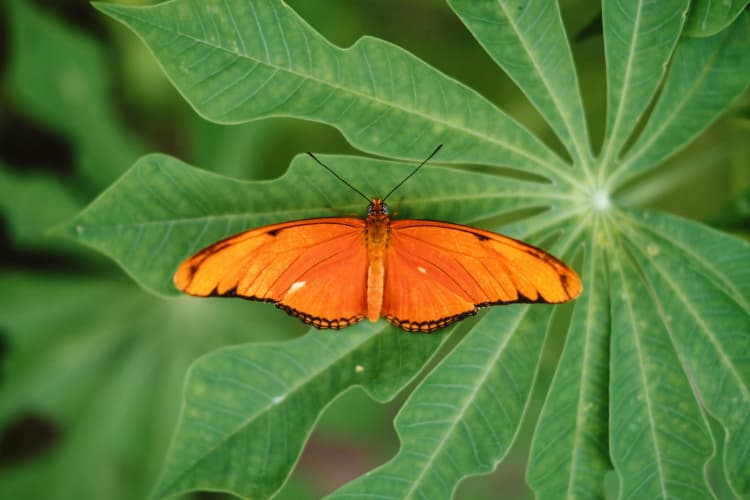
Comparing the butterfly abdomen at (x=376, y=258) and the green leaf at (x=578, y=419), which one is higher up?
the butterfly abdomen at (x=376, y=258)

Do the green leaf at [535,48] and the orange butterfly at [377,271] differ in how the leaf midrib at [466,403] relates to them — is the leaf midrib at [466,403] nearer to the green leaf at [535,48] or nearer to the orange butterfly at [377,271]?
the orange butterfly at [377,271]

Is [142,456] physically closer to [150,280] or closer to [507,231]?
[150,280]

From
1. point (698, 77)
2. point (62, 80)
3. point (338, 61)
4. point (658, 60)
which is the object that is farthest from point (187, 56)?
point (62, 80)

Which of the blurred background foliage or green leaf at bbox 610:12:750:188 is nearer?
green leaf at bbox 610:12:750:188

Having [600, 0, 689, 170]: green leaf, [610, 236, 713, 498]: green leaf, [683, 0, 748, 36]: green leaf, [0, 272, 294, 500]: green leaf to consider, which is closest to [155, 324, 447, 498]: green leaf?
[610, 236, 713, 498]: green leaf

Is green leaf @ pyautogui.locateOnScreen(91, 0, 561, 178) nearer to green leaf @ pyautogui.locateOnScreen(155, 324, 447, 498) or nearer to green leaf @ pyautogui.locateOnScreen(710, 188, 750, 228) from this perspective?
green leaf @ pyautogui.locateOnScreen(155, 324, 447, 498)

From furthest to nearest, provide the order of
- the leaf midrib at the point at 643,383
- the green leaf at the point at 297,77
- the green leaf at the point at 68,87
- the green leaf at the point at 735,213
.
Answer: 1. the green leaf at the point at 68,87
2. the green leaf at the point at 735,213
3. the leaf midrib at the point at 643,383
4. the green leaf at the point at 297,77

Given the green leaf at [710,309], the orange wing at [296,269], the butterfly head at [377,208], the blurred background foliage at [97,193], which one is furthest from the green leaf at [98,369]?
the green leaf at [710,309]
